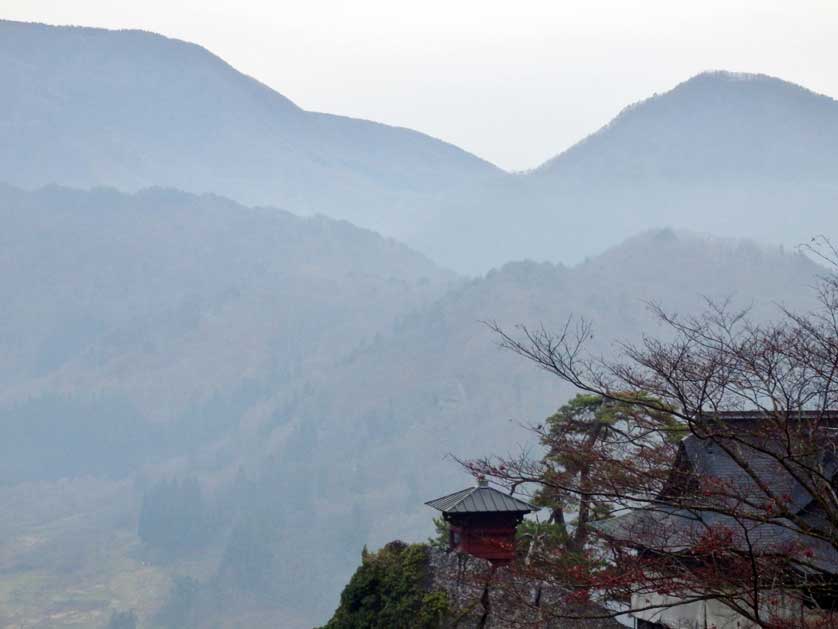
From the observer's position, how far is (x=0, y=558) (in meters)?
136

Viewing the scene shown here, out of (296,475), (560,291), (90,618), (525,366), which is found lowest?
(90,618)

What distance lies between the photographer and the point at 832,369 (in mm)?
12828

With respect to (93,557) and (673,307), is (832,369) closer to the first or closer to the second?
(93,557)

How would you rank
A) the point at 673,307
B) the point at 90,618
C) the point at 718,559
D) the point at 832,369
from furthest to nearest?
the point at 673,307 < the point at 90,618 < the point at 718,559 < the point at 832,369

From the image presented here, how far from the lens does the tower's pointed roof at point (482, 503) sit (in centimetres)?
2267

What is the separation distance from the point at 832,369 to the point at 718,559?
2.91 m

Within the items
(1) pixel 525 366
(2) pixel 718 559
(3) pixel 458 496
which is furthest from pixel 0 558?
(2) pixel 718 559

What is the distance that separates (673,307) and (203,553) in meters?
89.6

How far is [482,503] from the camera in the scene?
23.0m

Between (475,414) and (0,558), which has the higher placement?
(475,414)

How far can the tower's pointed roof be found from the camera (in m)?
22.7

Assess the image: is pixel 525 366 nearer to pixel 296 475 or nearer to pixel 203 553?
pixel 296 475

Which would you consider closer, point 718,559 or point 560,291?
point 718,559

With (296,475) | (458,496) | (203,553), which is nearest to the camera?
(458,496)
